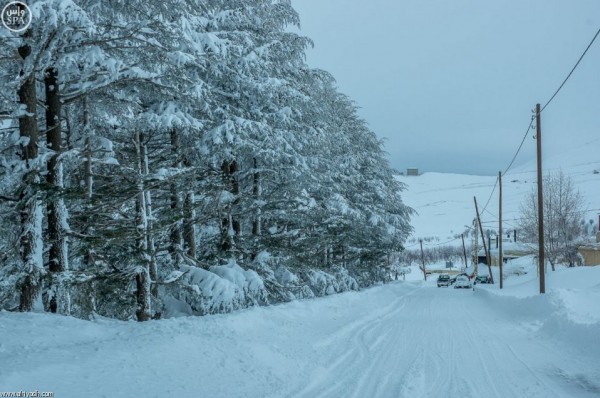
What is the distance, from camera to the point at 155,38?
8.50m

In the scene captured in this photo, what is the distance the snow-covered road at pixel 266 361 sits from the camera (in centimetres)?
504

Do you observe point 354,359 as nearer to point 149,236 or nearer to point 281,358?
point 281,358

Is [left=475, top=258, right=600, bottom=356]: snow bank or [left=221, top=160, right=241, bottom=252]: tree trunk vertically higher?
[left=221, top=160, right=241, bottom=252]: tree trunk

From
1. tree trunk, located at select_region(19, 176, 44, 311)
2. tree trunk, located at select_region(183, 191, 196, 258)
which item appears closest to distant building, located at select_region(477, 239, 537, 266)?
tree trunk, located at select_region(183, 191, 196, 258)

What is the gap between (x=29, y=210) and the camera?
6961mm

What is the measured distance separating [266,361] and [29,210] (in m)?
4.43

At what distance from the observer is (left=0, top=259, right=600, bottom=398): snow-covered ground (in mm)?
5078

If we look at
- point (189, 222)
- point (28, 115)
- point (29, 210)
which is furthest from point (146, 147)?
point (29, 210)

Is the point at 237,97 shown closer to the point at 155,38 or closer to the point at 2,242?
the point at 155,38

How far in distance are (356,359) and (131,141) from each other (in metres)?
7.24

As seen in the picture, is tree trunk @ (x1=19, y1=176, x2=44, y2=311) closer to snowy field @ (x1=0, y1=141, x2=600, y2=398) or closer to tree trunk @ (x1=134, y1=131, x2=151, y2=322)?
snowy field @ (x1=0, y1=141, x2=600, y2=398)

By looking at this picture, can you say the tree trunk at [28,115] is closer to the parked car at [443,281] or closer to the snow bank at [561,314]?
the snow bank at [561,314]

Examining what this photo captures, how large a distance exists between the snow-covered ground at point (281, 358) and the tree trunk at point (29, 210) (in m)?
0.60

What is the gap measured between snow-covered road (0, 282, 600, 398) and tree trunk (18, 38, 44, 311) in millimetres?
613
